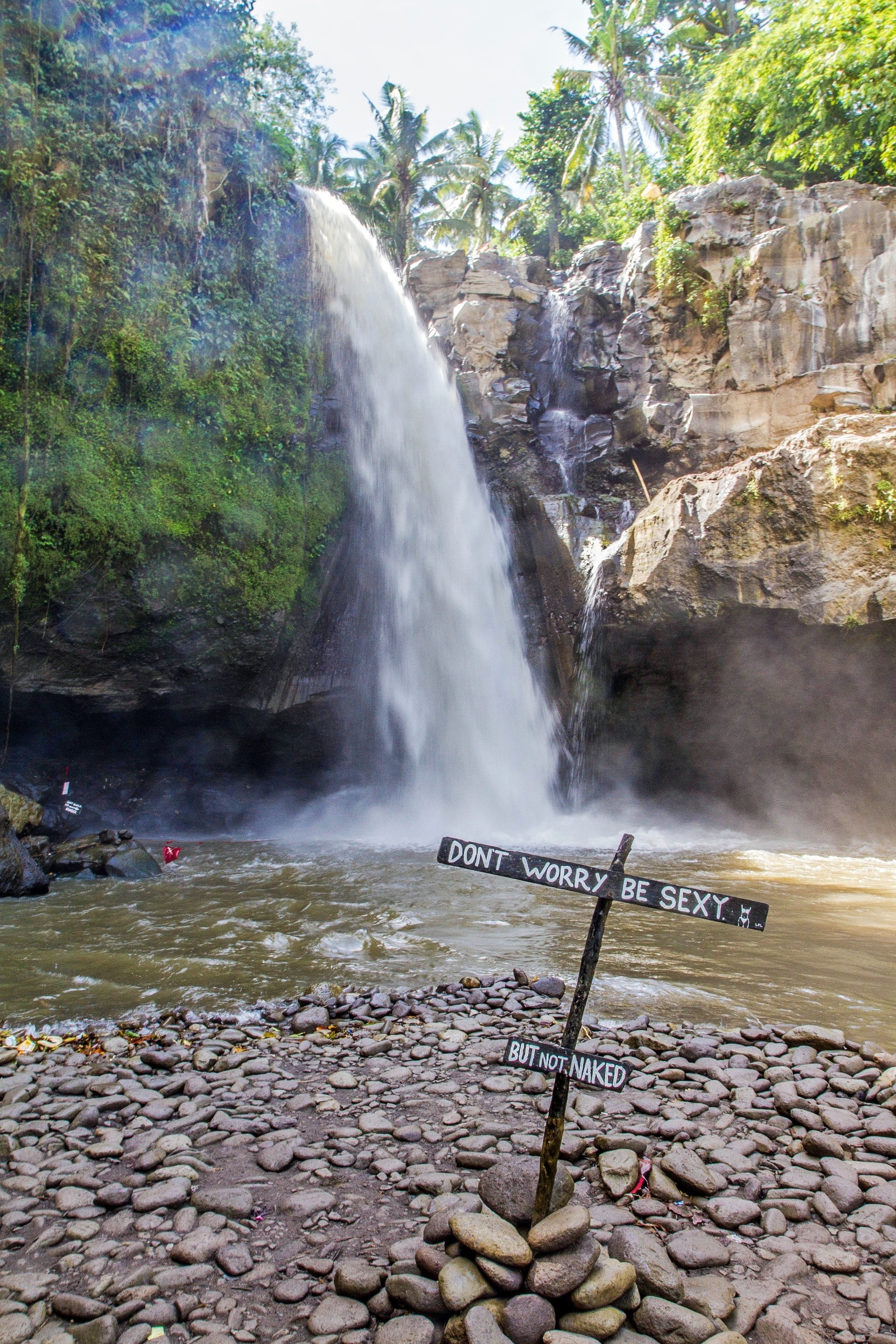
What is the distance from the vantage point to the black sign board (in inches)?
97.3

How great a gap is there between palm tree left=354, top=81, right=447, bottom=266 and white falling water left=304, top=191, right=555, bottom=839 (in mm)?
18592

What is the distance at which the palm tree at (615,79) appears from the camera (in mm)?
28938

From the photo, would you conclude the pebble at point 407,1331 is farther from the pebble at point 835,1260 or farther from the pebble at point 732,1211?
the pebble at point 835,1260

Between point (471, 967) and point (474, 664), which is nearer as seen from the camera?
point (471, 967)

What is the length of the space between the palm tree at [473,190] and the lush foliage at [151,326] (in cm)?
2065

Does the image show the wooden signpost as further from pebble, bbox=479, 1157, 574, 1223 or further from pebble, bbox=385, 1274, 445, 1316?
pebble, bbox=385, 1274, 445, 1316

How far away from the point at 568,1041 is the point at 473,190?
38578mm

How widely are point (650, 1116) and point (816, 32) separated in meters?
21.0

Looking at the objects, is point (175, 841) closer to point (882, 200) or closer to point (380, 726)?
point (380, 726)

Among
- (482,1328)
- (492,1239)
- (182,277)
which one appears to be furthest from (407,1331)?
(182,277)

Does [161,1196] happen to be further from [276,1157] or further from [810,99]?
[810,99]

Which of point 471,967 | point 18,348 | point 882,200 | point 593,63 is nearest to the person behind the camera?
point 471,967

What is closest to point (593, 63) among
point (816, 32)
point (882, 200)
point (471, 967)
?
point (816, 32)

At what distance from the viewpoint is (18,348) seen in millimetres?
11625
